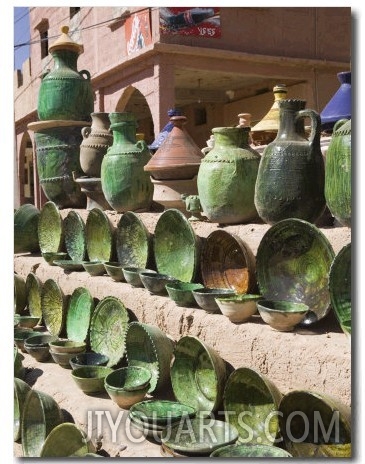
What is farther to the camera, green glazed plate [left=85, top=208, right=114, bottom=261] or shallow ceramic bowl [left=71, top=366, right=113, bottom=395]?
green glazed plate [left=85, top=208, right=114, bottom=261]

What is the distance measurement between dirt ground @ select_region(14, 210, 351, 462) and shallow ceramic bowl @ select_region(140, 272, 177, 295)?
0.04m

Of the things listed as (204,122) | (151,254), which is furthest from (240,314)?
(204,122)

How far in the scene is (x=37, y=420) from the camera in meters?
2.76

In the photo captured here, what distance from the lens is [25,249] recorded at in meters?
5.01

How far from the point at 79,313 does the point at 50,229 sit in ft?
4.21

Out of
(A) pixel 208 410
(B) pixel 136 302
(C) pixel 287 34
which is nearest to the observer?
(A) pixel 208 410

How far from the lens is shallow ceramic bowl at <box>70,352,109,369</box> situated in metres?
3.07

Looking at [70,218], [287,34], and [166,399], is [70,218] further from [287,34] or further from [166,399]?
[287,34]

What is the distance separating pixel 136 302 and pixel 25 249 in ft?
7.13

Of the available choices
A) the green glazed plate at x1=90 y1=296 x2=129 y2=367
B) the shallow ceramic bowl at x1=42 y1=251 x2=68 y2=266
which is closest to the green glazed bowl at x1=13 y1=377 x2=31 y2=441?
the green glazed plate at x1=90 y1=296 x2=129 y2=367

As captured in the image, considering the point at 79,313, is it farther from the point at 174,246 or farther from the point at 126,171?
the point at 126,171

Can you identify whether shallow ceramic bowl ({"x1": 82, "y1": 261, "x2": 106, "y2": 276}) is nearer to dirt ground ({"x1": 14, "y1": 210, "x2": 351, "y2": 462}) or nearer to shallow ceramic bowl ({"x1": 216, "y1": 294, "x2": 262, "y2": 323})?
dirt ground ({"x1": 14, "y1": 210, "x2": 351, "y2": 462})

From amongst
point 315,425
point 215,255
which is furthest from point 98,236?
point 315,425

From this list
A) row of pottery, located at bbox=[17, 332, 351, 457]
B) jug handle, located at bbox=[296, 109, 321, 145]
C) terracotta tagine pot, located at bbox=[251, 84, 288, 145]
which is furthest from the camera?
terracotta tagine pot, located at bbox=[251, 84, 288, 145]
